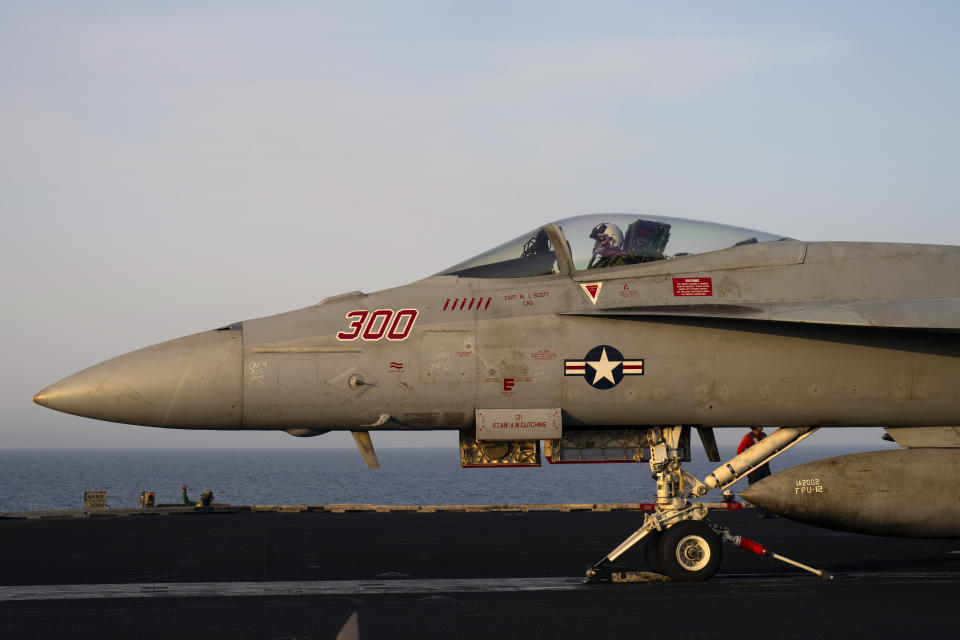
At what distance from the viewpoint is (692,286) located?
11.1m

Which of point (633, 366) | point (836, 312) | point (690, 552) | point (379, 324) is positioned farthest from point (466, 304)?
point (836, 312)

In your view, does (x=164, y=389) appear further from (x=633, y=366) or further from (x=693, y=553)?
(x=693, y=553)

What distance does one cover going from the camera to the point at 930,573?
40.0 feet

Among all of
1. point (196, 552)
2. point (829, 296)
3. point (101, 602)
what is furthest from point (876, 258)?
point (196, 552)

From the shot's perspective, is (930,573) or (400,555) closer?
(930,573)

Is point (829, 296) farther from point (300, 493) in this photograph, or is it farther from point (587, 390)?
point (300, 493)

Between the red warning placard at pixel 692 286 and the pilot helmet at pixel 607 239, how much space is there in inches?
30.4

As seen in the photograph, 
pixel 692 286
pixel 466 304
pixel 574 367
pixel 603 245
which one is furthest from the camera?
pixel 603 245

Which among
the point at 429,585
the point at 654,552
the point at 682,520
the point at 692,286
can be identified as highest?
the point at 692,286

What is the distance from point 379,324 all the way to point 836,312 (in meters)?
4.86

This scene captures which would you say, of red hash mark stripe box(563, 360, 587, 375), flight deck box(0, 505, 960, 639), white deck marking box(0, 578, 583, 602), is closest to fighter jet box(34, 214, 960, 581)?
red hash mark stripe box(563, 360, 587, 375)

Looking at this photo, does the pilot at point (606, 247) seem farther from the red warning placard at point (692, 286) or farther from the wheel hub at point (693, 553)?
the wheel hub at point (693, 553)

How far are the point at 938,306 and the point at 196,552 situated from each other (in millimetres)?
10588

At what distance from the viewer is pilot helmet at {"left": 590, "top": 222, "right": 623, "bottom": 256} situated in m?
11.4
